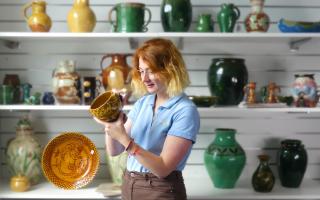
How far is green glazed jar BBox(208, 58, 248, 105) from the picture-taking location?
6.86ft

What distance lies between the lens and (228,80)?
2092 mm

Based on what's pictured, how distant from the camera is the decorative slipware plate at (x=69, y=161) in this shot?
5.70 ft

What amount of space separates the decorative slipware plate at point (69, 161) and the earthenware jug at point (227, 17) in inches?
32.8

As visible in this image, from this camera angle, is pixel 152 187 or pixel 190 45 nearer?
pixel 152 187

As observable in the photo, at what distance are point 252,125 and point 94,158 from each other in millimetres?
946

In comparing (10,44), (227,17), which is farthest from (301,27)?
(10,44)

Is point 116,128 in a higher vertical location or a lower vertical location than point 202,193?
higher

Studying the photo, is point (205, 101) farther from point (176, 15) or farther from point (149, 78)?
point (149, 78)

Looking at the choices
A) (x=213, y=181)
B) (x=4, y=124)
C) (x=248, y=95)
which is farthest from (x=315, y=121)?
(x=4, y=124)

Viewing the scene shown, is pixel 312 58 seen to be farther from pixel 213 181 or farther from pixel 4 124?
pixel 4 124

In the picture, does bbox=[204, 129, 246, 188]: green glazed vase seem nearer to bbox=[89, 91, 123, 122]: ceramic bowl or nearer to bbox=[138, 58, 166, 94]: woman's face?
bbox=[138, 58, 166, 94]: woman's face

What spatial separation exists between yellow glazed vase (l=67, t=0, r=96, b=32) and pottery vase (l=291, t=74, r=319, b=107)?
1.01 metres

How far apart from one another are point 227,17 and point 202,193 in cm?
81

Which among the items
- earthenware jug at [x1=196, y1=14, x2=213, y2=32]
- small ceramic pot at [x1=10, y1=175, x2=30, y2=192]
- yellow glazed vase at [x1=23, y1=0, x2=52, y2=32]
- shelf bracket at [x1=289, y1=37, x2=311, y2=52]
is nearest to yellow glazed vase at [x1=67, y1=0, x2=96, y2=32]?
yellow glazed vase at [x1=23, y1=0, x2=52, y2=32]
